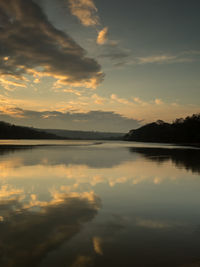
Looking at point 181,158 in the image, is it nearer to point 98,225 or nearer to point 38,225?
point 98,225

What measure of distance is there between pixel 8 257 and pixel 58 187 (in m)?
7.14

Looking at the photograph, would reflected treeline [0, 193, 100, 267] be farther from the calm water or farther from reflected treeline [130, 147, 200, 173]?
reflected treeline [130, 147, 200, 173]

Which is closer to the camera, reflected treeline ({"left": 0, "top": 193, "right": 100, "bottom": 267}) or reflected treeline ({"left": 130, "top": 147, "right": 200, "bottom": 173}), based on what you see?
reflected treeline ({"left": 0, "top": 193, "right": 100, "bottom": 267})

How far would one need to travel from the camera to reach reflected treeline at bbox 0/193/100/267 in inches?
187

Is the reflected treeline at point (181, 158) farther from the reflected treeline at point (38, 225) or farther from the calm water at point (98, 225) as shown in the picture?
the reflected treeline at point (38, 225)

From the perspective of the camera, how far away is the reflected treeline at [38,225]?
4750 millimetres

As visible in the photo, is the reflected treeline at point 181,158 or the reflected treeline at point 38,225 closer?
the reflected treeline at point 38,225

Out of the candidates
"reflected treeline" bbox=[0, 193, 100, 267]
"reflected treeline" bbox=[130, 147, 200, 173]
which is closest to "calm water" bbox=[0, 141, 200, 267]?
"reflected treeline" bbox=[0, 193, 100, 267]

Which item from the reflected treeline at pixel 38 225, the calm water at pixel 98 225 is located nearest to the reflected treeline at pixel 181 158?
the calm water at pixel 98 225

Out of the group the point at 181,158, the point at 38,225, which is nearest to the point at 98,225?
the point at 38,225

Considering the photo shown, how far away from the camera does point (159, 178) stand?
1489cm

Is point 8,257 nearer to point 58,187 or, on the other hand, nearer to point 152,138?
point 58,187

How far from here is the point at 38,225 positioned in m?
6.41

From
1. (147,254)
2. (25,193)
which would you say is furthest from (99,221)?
(25,193)
